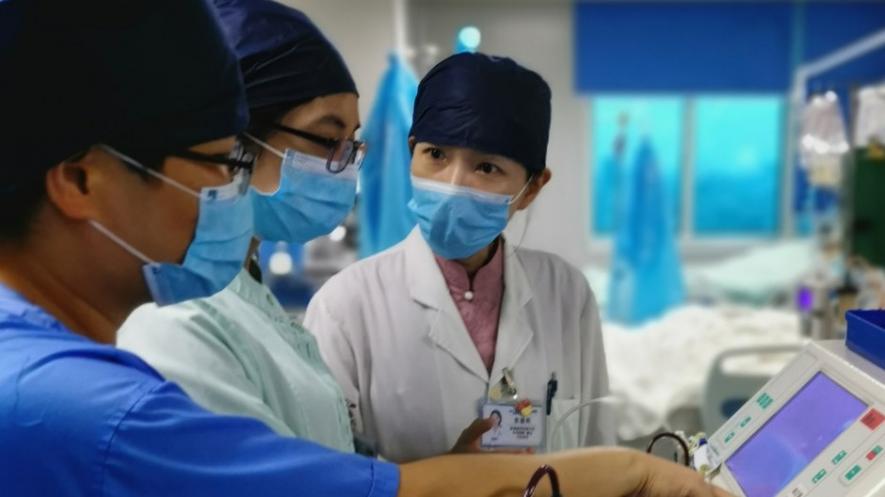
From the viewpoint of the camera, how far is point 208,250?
29.1 inches

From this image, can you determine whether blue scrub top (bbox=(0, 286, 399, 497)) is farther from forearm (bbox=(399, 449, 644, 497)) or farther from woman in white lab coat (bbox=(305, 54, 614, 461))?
woman in white lab coat (bbox=(305, 54, 614, 461))

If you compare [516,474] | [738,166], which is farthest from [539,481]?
[738,166]

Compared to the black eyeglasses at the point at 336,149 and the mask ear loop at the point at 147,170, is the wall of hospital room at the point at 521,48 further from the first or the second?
the mask ear loop at the point at 147,170

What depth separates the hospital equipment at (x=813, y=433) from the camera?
771 millimetres

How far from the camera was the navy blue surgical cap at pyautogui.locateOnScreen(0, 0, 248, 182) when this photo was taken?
603mm

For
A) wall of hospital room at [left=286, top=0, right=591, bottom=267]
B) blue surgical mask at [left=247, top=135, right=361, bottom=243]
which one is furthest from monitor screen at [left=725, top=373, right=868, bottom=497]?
blue surgical mask at [left=247, top=135, right=361, bottom=243]

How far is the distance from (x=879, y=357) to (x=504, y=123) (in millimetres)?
572

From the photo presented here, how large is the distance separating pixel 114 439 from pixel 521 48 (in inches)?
55.8

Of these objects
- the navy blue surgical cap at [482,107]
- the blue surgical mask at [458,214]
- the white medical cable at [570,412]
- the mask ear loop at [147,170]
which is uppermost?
the navy blue surgical cap at [482,107]

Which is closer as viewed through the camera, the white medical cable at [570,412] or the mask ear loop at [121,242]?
the mask ear loop at [121,242]

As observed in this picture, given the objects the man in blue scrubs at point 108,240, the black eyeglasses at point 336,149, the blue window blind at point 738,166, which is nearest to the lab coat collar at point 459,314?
the black eyeglasses at point 336,149

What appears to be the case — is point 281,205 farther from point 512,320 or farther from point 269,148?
point 512,320

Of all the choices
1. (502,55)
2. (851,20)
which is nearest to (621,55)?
Result: (851,20)

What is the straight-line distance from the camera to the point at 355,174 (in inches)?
43.3
